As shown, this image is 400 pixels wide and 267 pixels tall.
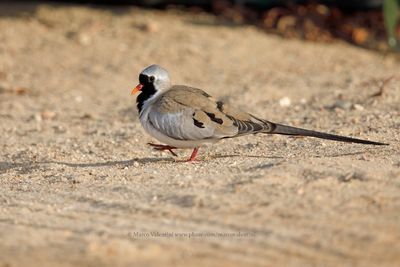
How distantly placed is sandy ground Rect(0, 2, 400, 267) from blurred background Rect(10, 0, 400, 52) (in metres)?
0.29

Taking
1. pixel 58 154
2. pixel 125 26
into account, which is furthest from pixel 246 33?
pixel 58 154

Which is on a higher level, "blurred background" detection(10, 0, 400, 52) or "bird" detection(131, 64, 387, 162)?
"blurred background" detection(10, 0, 400, 52)

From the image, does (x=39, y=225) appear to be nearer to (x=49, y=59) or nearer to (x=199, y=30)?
(x=49, y=59)

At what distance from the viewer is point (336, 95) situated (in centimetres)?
852

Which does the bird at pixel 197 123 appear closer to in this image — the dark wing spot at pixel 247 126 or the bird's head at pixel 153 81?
the dark wing spot at pixel 247 126

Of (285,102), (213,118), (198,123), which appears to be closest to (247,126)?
(213,118)

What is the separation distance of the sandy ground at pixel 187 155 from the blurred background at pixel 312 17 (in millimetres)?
292

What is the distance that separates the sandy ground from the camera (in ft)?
14.1

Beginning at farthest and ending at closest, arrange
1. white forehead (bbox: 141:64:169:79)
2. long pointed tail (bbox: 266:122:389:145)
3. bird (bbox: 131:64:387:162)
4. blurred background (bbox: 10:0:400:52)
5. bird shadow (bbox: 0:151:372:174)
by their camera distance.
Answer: blurred background (bbox: 10:0:400:52) < white forehead (bbox: 141:64:169:79) < bird shadow (bbox: 0:151:372:174) < bird (bbox: 131:64:387:162) < long pointed tail (bbox: 266:122:389:145)

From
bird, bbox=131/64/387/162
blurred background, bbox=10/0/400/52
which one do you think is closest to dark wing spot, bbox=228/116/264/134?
bird, bbox=131/64/387/162

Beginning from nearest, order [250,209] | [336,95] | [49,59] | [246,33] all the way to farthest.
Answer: [250,209], [336,95], [49,59], [246,33]

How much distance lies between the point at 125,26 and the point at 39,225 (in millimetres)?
7114

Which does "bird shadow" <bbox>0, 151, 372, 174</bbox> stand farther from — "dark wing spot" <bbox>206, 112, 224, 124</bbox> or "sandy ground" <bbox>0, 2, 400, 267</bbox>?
"dark wing spot" <bbox>206, 112, 224, 124</bbox>

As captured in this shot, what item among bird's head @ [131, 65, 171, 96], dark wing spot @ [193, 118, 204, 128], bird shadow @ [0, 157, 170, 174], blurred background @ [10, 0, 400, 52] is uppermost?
blurred background @ [10, 0, 400, 52]
